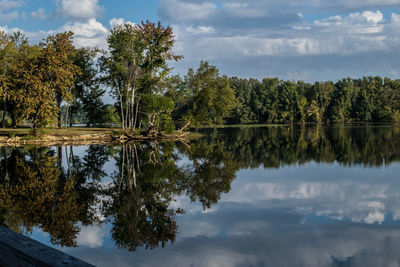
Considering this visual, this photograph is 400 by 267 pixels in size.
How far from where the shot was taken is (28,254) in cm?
275

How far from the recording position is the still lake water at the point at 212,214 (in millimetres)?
5910

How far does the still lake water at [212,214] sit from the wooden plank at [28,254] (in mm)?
2833

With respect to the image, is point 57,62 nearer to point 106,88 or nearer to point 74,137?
point 74,137

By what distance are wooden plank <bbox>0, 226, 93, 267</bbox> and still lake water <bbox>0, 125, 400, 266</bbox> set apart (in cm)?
283

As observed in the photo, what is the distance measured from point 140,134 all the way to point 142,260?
117ft

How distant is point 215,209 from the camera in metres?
8.92

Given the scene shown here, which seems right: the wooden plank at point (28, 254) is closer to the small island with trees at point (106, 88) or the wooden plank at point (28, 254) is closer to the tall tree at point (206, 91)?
the small island with trees at point (106, 88)

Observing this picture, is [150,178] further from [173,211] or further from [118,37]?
[118,37]

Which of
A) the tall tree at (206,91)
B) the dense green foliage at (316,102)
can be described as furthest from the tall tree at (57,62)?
the dense green foliage at (316,102)

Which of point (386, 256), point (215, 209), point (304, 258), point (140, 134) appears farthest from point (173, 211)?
point (140, 134)

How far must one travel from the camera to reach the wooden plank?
2.60 m

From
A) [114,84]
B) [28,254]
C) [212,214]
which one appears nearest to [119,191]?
[212,214]

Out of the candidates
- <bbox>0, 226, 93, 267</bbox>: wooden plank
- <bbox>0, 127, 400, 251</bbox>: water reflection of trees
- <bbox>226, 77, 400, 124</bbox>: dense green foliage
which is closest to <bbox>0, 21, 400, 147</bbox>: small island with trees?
<bbox>0, 127, 400, 251</bbox>: water reflection of trees

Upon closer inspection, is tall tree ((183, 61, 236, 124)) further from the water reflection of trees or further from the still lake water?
the still lake water
